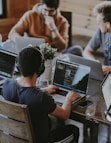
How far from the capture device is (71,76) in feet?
7.76

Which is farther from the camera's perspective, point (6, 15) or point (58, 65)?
point (6, 15)

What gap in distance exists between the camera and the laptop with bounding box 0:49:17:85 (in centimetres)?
256

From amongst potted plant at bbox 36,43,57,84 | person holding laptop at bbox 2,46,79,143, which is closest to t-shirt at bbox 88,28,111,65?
potted plant at bbox 36,43,57,84

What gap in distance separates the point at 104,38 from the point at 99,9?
1.31 ft

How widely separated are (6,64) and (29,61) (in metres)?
0.68

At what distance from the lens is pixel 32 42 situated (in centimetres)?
→ 290

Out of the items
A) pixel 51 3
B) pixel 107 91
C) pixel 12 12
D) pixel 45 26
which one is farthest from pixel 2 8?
Result: pixel 107 91

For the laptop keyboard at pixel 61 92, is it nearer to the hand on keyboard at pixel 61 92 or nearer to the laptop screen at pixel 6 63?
the hand on keyboard at pixel 61 92

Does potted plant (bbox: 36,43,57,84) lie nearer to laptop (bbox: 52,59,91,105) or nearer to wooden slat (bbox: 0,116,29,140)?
laptop (bbox: 52,59,91,105)

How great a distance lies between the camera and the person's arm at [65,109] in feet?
6.68

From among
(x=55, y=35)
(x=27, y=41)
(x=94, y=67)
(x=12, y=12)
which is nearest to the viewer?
(x=94, y=67)

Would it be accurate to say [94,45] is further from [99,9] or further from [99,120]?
[99,120]

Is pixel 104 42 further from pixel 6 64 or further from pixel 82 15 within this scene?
pixel 82 15

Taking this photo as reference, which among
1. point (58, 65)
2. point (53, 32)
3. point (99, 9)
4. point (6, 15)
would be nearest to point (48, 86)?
point (58, 65)
